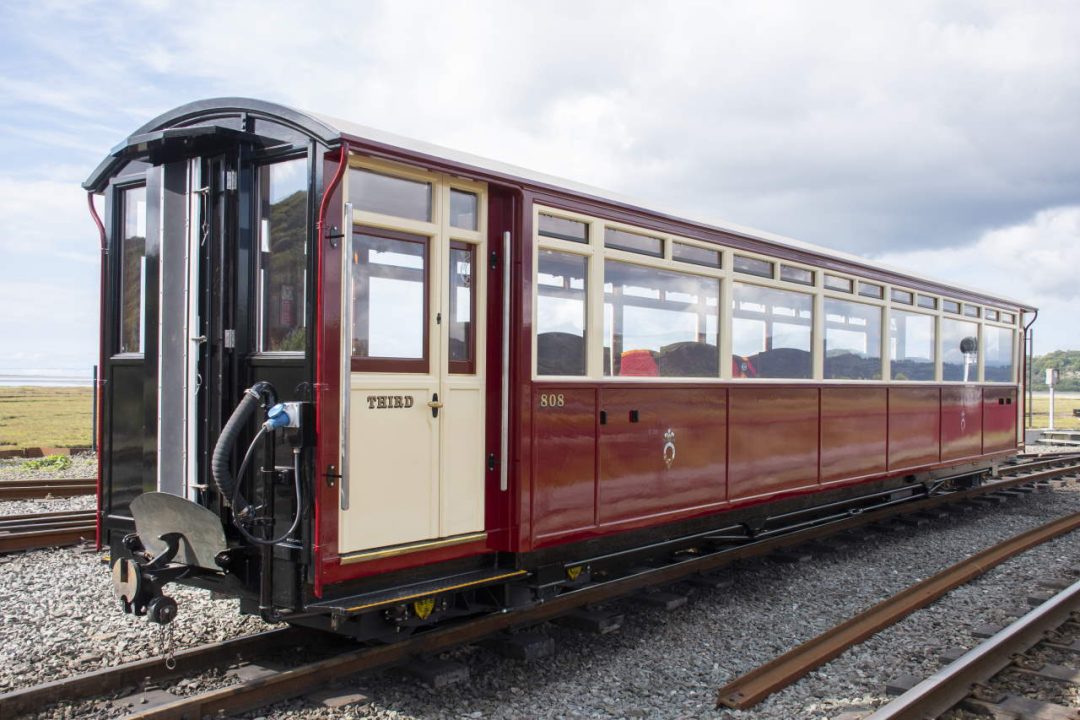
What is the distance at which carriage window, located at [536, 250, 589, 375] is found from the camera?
18.0 feet

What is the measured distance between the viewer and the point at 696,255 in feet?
22.0

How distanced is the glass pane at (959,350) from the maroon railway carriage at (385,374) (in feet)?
15.9

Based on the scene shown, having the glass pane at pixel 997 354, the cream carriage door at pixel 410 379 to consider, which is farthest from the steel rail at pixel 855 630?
the glass pane at pixel 997 354

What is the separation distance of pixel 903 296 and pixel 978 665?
549 centimetres

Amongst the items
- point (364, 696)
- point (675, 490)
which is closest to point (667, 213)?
point (675, 490)

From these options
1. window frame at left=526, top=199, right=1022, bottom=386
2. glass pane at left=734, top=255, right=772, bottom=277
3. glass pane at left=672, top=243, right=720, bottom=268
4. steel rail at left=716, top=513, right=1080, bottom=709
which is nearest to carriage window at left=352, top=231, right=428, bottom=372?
window frame at left=526, top=199, right=1022, bottom=386

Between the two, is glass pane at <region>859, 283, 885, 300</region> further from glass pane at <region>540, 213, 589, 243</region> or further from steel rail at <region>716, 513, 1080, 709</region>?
glass pane at <region>540, 213, 589, 243</region>

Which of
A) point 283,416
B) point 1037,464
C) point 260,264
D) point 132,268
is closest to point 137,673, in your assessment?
point 283,416

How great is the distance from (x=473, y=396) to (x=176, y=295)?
5.92ft

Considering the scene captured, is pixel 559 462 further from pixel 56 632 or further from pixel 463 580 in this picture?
pixel 56 632

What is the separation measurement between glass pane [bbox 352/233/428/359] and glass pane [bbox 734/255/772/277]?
126 inches

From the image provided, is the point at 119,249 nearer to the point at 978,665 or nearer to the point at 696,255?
the point at 696,255

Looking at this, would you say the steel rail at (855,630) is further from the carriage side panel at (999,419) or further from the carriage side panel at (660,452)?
the carriage side panel at (999,419)

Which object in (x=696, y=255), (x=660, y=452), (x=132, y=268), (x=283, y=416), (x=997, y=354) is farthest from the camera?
(x=997, y=354)
